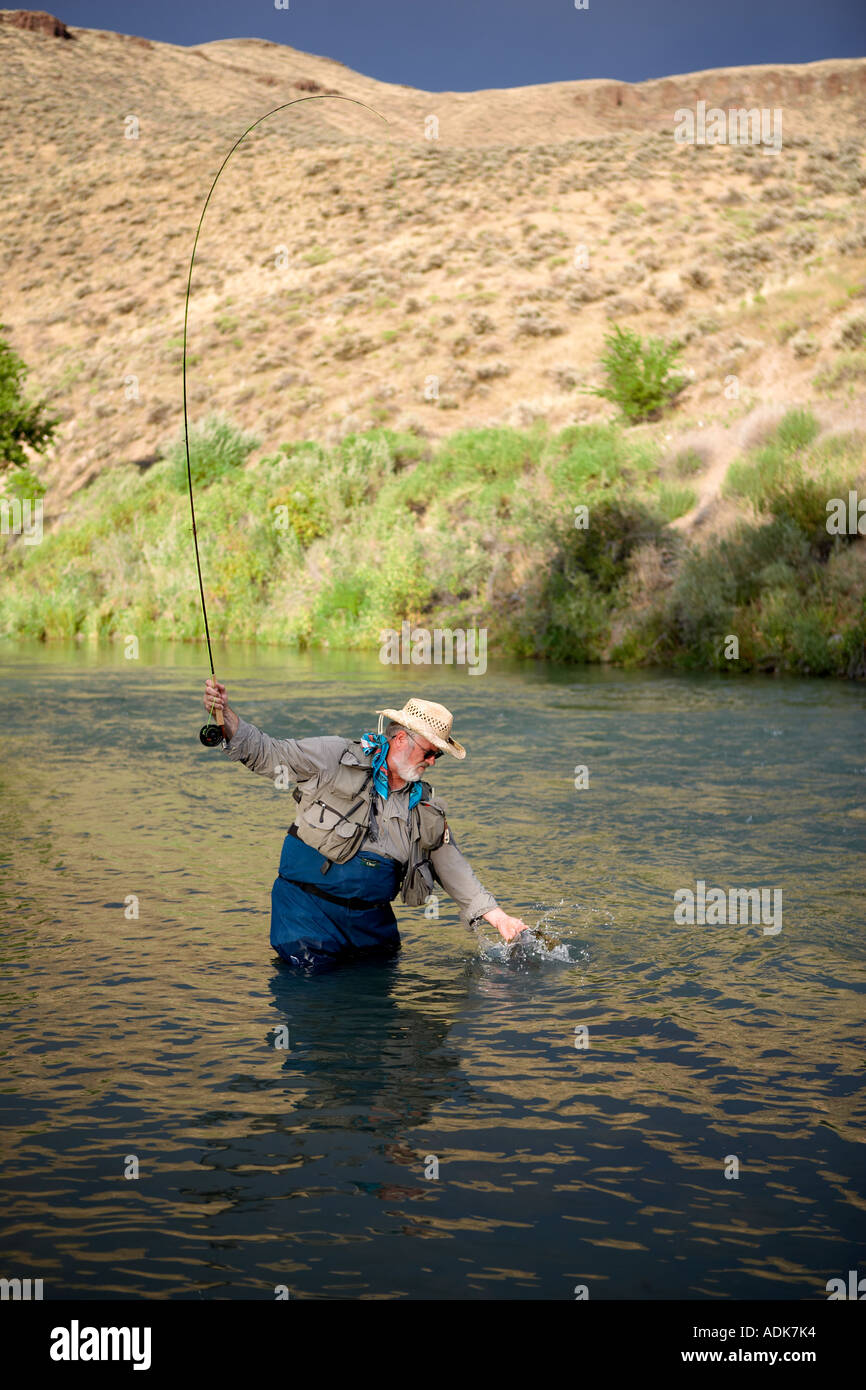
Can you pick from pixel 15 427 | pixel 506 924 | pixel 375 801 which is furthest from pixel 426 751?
pixel 15 427

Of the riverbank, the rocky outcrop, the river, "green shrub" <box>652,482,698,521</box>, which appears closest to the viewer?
Answer: the river

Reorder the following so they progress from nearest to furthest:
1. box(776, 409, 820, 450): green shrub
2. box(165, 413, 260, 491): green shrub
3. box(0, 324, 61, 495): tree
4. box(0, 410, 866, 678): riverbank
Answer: box(0, 410, 866, 678): riverbank < box(776, 409, 820, 450): green shrub < box(165, 413, 260, 491): green shrub < box(0, 324, 61, 495): tree

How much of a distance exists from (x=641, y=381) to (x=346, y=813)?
28.8 m

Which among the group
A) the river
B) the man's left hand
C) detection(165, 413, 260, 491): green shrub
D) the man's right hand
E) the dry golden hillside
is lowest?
the river

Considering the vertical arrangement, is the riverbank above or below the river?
above

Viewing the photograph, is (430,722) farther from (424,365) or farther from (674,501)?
(424,365)

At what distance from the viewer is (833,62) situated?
88.3 metres

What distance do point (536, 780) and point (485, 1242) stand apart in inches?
323

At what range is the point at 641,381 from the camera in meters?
33.0

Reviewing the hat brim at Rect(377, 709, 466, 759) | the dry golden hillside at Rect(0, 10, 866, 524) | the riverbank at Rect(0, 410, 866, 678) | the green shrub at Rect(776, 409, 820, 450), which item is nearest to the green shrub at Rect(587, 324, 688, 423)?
the dry golden hillside at Rect(0, 10, 866, 524)

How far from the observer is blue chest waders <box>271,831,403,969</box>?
20.0 feet

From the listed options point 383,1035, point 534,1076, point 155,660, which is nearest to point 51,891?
point 383,1035

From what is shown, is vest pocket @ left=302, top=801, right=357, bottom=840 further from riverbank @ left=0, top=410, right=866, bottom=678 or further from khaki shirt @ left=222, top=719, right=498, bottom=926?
riverbank @ left=0, top=410, right=866, bottom=678
